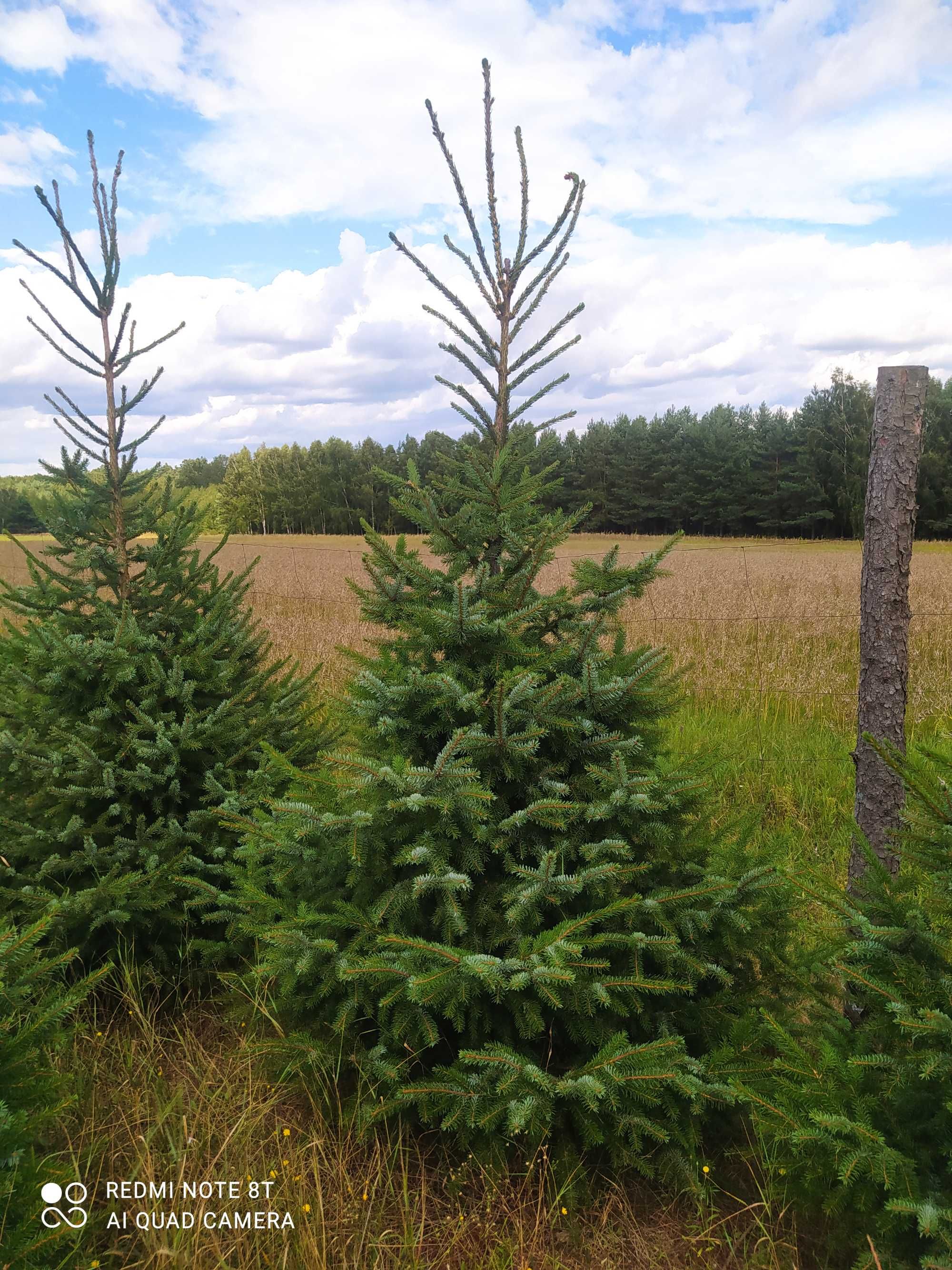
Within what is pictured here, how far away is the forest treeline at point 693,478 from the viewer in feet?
152

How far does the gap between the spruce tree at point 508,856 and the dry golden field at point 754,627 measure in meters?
0.44

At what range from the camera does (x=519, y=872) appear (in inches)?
90.5

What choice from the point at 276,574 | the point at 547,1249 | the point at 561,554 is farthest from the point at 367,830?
the point at 561,554

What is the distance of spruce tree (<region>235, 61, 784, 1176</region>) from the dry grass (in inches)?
6.5

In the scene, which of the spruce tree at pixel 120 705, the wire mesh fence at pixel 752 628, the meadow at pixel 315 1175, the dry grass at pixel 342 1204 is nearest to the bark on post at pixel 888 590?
the meadow at pixel 315 1175

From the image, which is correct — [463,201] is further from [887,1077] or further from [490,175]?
[887,1077]

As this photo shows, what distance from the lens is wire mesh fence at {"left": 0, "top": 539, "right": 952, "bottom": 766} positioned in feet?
22.3

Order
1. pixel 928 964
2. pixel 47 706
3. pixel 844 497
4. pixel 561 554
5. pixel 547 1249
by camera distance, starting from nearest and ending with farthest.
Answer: pixel 928 964 < pixel 547 1249 < pixel 47 706 < pixel 561 554 < pixel 844 497

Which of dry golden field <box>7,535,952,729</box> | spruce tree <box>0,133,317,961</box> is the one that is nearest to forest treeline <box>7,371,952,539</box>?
dry golden field <box>7,535,952,729</box>

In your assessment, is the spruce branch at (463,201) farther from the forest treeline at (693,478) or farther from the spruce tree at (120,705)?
the forest treeline at (693,478)

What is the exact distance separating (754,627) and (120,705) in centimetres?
716

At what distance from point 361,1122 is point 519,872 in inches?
38.7

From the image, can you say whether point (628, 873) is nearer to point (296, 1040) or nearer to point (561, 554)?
point (296, 1040)

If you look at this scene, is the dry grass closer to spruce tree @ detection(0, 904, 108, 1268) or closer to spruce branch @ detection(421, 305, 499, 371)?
spruce tree @ detection(0, 904, 108, 1268)
